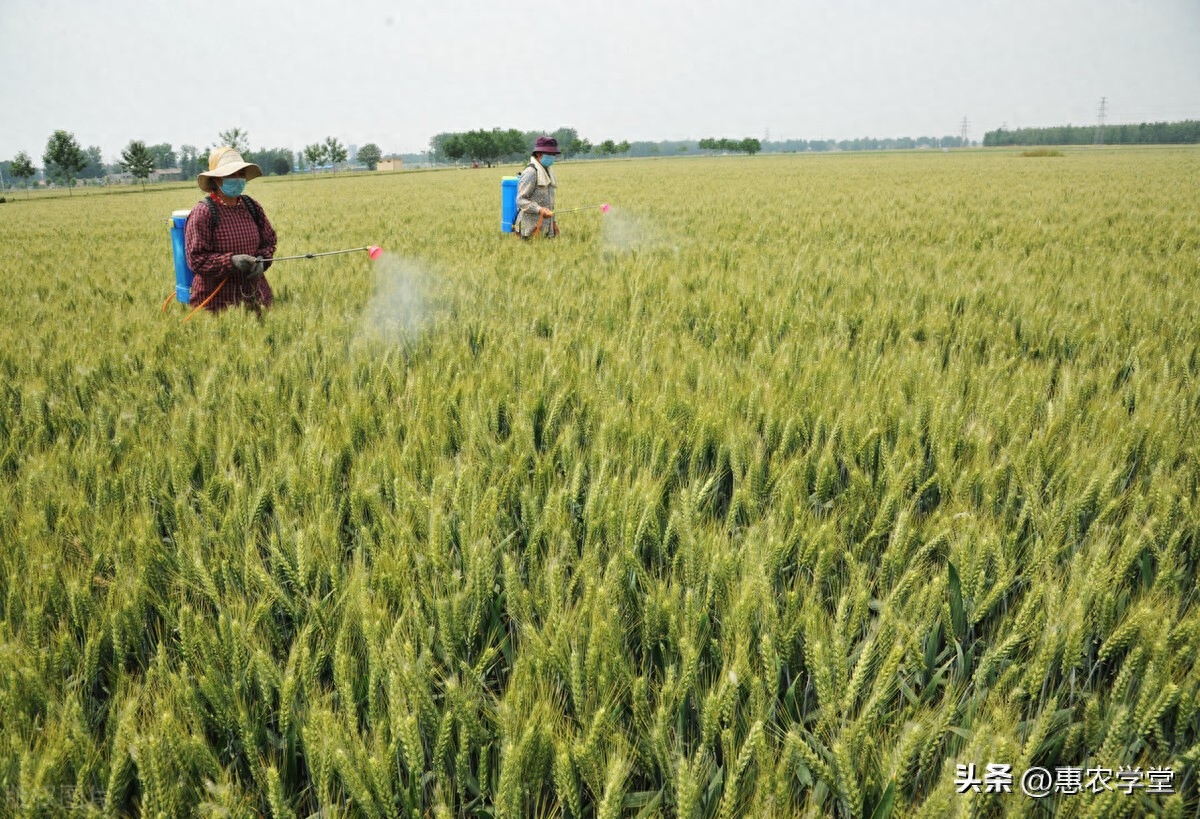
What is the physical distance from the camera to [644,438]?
2275 mm

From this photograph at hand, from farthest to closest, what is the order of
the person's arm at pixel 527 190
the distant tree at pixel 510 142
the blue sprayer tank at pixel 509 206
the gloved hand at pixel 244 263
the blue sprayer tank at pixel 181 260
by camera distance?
1. the distant tree at pixel 510 142
2. the blue sprayer tank at pixel 509 206
3. the person's arm at pixel 527 190
4. the blue sprayer tank at pixel 181 260
5. the gloved hand at pixel 244 263

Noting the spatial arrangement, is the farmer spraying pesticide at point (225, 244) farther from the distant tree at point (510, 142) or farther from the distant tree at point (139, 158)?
the distant tree at point (510, 142)

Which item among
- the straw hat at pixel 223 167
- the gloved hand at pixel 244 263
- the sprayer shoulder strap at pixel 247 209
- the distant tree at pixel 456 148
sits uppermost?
the distant tree at pixel 456 148

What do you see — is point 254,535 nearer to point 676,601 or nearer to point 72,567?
point 72,567

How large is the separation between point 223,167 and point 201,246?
0.54m

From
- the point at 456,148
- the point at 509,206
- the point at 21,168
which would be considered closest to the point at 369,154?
the point at 456,148

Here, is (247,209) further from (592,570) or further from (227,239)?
(592,570)

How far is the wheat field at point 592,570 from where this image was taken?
3.66 ft

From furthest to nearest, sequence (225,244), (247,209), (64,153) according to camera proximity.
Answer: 1. (64,153)
2. (247,209)
3. (225,244)

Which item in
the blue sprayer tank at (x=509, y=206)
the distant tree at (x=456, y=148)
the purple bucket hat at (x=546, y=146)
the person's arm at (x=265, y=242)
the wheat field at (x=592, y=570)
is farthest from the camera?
the distant tree at (x=456, y=148)

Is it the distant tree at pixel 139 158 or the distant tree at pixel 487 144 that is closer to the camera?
the distant tree at pixel 139 158

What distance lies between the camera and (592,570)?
5.12 ft

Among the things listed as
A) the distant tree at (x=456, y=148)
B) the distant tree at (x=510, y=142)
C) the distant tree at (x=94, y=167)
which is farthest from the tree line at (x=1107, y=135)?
the distant tree at (x=94, y=167)

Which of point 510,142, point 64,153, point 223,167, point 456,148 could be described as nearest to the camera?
point 223,167
